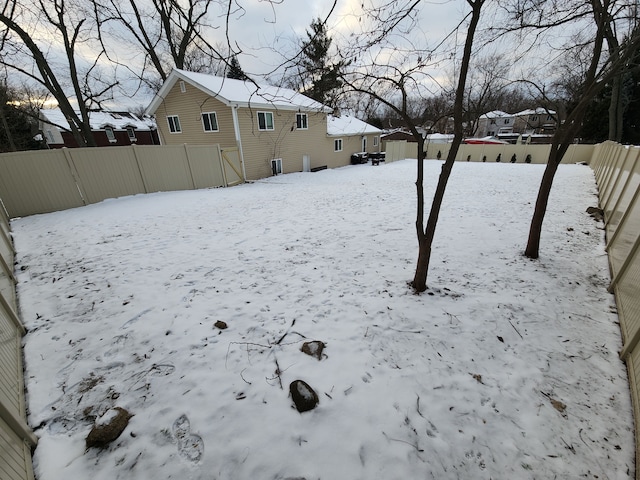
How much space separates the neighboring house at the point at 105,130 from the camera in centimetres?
2834

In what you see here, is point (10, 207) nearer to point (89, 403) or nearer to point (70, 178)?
point (70, 178)

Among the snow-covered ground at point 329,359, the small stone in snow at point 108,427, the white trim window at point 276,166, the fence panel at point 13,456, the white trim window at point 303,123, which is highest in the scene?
the white trim window at point 303,123

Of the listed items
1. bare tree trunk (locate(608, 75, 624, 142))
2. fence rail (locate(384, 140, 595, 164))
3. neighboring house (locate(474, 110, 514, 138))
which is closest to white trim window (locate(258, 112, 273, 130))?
fence rail (locate(384, 140, 595, 164))

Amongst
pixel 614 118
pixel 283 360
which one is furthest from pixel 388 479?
pixel 614 118

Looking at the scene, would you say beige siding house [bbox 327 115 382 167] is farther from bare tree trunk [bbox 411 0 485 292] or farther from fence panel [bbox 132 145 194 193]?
bare tree trunk [bbox 411 0 485 292]

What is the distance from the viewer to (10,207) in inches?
291

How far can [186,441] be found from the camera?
1.94m

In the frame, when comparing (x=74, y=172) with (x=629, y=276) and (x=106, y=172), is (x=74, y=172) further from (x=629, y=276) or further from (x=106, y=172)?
(x=629, y=276)

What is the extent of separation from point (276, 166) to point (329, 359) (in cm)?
1575

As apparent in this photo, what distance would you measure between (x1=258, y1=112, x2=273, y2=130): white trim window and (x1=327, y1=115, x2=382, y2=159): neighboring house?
6.34 m

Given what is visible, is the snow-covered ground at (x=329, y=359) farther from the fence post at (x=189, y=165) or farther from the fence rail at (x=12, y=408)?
the fence post at (x=189, y=165)

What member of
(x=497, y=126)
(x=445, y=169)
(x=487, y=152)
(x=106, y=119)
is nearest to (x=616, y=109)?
(x=487, y=152)

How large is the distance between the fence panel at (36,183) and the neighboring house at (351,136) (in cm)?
1685

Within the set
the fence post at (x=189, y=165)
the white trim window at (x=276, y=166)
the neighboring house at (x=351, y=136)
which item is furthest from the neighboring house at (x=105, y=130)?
the fence post at (x=189, y=165)
